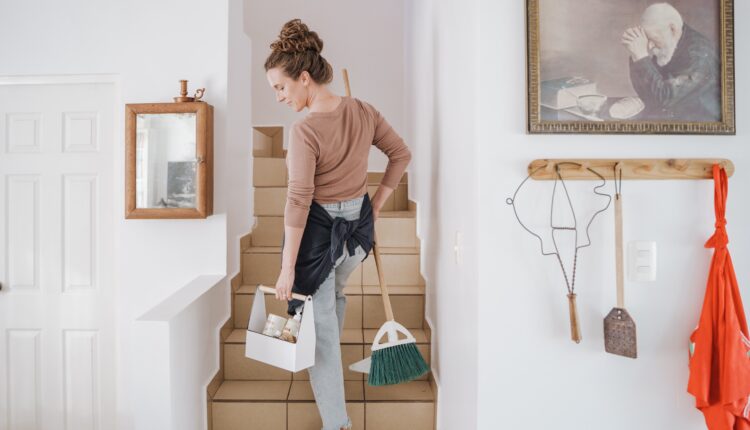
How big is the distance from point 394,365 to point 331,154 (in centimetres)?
89

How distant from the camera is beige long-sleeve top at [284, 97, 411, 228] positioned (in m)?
1.56

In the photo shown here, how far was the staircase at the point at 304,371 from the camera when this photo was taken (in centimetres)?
201

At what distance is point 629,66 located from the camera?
1316 millimetres

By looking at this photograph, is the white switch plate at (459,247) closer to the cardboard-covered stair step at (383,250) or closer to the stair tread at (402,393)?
the stair tread at (402,393)

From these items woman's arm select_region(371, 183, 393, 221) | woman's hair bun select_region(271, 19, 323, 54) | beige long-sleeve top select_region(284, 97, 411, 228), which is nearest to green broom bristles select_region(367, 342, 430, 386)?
woman's arm select_region(371, 183, 393, 221)

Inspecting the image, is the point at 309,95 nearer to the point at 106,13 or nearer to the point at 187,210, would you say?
the point at 187,210

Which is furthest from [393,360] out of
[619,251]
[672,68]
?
[672,68]

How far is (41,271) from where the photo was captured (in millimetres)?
2359

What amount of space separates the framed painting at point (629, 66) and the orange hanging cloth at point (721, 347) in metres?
0.22

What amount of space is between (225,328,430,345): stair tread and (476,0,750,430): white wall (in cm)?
83

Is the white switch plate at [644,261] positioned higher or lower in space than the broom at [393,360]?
higher

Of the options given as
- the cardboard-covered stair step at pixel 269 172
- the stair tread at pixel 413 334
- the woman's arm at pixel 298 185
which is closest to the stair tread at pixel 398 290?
the stair tread at pixel 413 334

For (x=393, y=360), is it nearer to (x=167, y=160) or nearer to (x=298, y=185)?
(x=298, y=185)

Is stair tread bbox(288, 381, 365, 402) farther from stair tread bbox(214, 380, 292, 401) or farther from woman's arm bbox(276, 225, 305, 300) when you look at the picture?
woman's arm bbox(276, 225, 305, 300)
